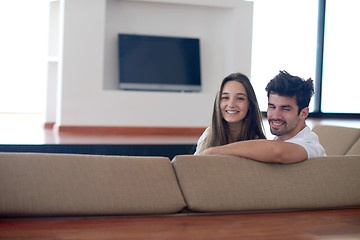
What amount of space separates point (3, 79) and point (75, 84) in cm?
377

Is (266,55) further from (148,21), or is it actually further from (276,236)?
(276,236)

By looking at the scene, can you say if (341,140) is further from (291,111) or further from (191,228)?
→ (191,228)

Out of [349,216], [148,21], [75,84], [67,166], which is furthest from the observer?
[148,21]

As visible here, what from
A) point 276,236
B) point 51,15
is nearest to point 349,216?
point 276,236

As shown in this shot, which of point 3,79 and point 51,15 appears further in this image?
point 3,79

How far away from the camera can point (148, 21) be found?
21.7 ft

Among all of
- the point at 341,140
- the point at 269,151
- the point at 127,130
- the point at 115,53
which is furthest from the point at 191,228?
the point at 115,53

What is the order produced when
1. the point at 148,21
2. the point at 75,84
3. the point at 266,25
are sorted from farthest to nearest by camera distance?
the point at 266,25
the point at 148,21
the point at 75,84

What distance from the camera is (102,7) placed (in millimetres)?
6004

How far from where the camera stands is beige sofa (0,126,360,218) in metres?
1.30

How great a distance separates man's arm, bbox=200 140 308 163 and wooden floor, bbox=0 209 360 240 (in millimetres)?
216

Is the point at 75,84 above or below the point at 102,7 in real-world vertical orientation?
below

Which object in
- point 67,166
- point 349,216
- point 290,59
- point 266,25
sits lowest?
point 349,216

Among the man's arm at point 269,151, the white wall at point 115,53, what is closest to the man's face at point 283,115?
the man's arm at point 269,151
